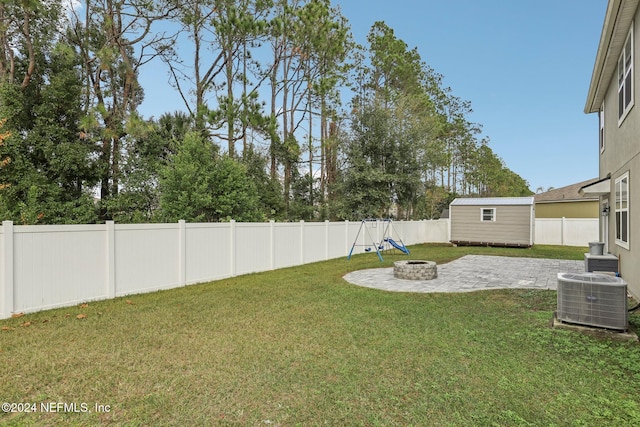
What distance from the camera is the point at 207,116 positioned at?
12.8m

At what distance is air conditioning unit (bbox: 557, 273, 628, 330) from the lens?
395 centimetres

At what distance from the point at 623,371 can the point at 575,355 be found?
0.42 metres

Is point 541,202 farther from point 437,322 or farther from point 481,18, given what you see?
point 437,322

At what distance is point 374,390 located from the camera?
2.79 meters

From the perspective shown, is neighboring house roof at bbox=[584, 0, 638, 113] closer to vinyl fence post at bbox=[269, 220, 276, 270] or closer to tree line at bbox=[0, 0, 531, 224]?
vinyl fence post at bbox=[269, 220, 276, 270]

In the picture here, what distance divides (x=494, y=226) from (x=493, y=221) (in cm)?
26

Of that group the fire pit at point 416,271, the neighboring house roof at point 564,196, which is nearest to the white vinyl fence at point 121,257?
the fire pit at point 416,271

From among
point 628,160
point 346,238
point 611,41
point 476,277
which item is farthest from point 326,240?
point 611,41

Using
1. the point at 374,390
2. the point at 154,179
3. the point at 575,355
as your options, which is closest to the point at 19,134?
the point at 154,179

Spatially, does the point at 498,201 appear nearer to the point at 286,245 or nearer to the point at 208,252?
the point at 286,245

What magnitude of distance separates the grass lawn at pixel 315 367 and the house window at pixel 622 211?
2405 millimetres

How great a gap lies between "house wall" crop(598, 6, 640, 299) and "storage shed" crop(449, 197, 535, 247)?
28.9ft

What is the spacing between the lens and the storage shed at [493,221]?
16.4m

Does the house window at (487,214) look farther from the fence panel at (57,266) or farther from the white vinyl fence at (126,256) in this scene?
the fence panel at (57,266)
